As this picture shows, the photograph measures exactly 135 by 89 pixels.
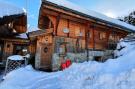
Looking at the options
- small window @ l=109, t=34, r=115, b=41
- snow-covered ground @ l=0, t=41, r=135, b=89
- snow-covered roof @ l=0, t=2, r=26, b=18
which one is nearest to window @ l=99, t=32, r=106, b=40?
small window @ l=109, t=34, r=115, b=41

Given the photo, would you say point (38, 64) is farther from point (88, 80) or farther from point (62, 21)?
point (88, 80)

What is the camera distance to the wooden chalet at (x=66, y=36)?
15436 millimetres

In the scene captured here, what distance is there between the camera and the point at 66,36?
1656 centimetres

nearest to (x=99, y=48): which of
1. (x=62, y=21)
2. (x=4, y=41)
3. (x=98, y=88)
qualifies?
(x=62, y=21)

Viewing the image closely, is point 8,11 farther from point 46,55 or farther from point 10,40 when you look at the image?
point 46,55

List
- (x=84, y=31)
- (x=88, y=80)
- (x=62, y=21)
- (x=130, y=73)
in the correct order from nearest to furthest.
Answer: (x=130, y=73) < (x=88, y=80) < (x=62, y=21) < (x=84, y=31)

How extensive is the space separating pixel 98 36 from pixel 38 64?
7090 millimetres

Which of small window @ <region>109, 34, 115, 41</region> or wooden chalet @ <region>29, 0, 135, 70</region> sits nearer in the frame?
wooden chalet @ <region>29, 0, 135, 70</region>

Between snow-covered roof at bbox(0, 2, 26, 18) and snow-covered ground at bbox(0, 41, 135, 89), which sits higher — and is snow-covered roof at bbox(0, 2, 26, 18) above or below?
above

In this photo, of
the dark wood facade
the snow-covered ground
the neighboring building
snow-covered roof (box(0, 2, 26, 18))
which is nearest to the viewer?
the snow-covered ground

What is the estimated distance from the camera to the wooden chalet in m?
15.4

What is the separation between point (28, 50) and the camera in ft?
71.8

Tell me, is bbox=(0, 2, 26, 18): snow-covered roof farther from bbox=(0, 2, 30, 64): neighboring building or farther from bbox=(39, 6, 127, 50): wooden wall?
bbox=(39, 6, 127, 50): wooden wall

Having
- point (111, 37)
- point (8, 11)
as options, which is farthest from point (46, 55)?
point (111, 37)
